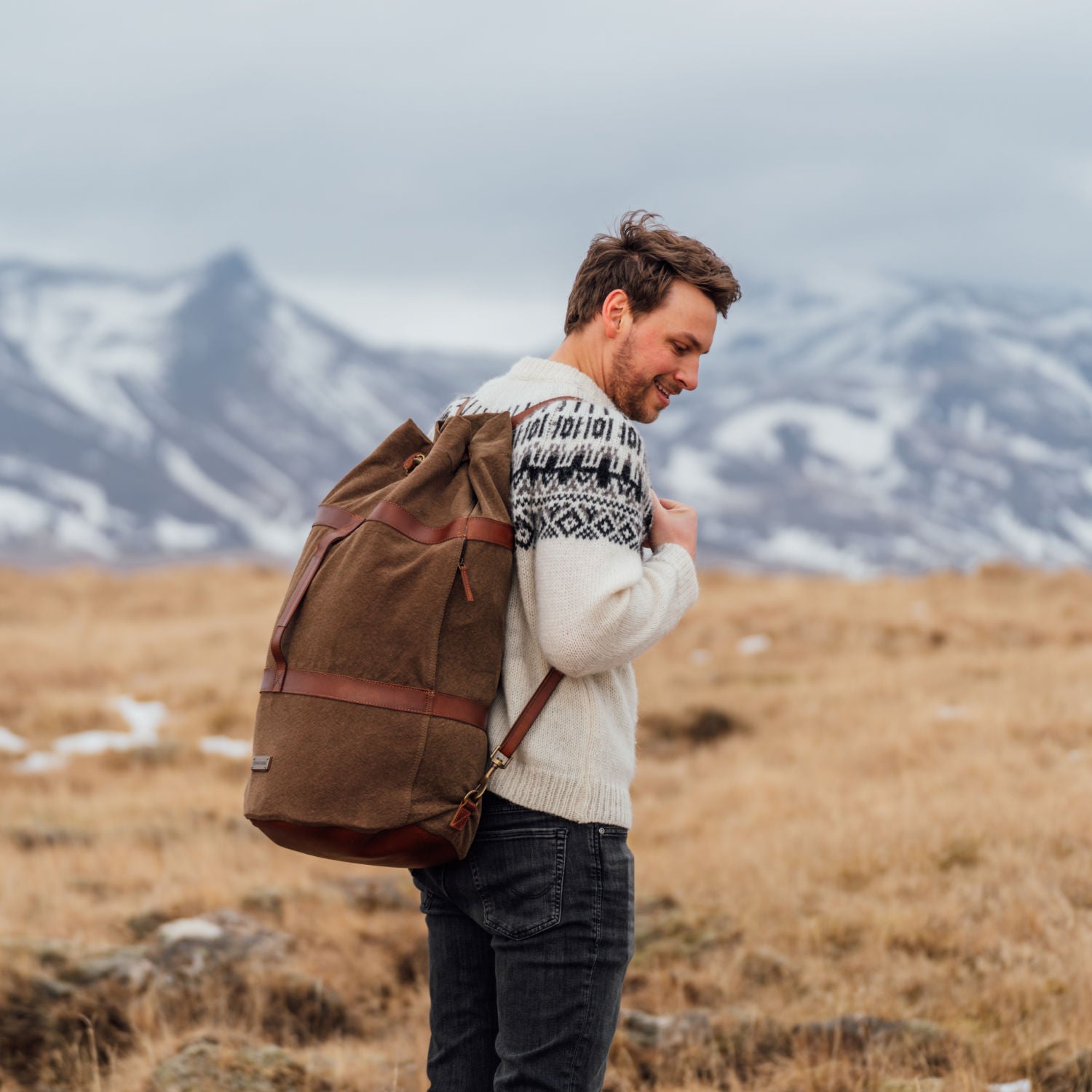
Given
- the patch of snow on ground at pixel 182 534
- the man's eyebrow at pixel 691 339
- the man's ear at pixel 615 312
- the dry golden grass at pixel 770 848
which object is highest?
the patch of snow on ground at pixel 182 534

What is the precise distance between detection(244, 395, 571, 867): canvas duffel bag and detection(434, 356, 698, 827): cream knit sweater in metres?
0.05

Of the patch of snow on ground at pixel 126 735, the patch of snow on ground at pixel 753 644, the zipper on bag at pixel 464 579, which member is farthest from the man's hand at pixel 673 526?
the patch of snow on ground at pixel 753 644

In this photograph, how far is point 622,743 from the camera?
7.67 ft

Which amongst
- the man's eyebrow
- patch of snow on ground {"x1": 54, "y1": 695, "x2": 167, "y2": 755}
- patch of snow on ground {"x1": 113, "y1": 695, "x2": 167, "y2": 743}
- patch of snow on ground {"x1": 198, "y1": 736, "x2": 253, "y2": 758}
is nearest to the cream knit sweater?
the man's eyebrow

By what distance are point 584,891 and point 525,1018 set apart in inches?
10.3

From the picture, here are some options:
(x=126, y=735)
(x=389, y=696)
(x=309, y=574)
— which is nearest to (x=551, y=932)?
(x=389, y=696)

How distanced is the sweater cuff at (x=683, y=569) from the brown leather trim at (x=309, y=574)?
0.59 metres

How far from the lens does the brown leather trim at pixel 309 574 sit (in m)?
2.21

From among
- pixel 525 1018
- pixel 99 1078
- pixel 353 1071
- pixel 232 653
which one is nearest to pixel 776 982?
pixel 353 1071

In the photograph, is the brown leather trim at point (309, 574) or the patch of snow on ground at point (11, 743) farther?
the patch of snow on ground at point (11, 743)

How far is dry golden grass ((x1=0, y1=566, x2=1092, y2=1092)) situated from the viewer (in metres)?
4.29

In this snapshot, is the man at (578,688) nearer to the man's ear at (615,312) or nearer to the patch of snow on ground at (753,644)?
the man's ear at (615,312)

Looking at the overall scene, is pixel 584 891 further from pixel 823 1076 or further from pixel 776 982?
pixel 776 982

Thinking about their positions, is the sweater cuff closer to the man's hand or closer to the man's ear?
the man's hand
